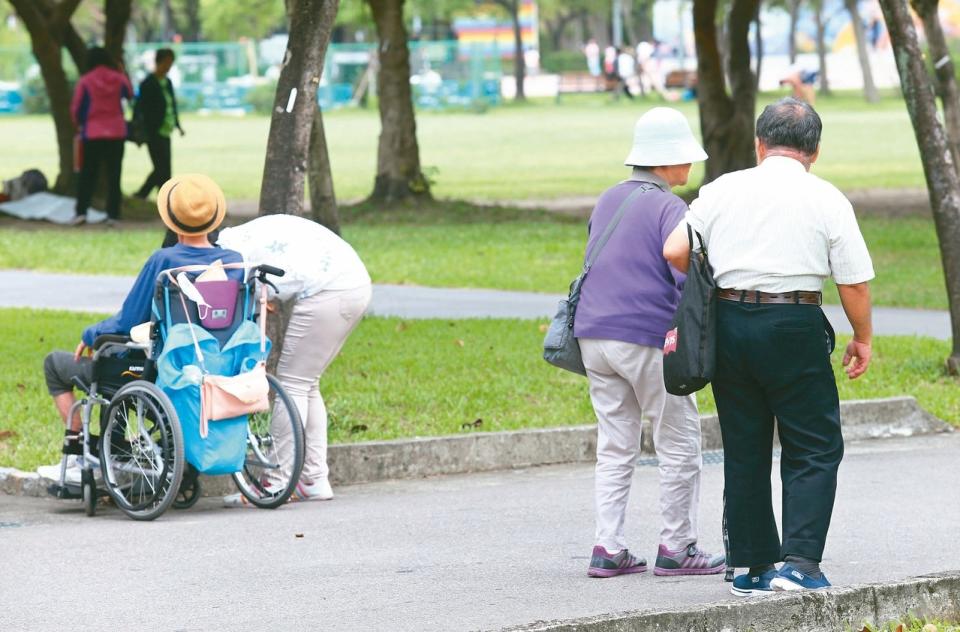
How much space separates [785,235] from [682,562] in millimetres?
1482

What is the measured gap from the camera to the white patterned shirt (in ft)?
25.3

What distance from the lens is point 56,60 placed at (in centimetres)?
2375

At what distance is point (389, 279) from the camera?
16.7 meters

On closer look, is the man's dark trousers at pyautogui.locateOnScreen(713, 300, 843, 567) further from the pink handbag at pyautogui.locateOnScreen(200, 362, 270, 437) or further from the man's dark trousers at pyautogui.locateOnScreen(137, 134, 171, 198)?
the man's dark trousers at pyautogui.locateOnScreen(137, 134, 171, 198)

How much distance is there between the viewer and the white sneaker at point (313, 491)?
Result: 321 inches

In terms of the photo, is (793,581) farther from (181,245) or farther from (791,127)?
(181,245)

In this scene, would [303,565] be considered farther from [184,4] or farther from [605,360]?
[184,4]

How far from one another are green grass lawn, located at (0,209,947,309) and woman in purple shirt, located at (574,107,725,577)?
893 centimetres

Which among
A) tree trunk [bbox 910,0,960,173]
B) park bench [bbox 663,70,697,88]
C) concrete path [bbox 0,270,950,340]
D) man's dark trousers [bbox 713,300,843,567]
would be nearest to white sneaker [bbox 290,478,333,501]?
man's dark trousers [bbox 713,300,843,567]

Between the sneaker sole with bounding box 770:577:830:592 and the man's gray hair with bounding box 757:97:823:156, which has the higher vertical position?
the man's gray hair with bounding box 757:97:823:156

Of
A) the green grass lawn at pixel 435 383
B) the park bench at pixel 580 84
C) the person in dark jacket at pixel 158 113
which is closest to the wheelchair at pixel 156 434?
the green grass lawn at pixel 435 383

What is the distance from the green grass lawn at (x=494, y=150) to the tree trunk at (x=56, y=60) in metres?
3.61

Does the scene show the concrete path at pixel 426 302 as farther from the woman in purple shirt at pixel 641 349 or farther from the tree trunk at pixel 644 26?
the tree trunk at pixel 644 26

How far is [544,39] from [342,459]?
346ft
